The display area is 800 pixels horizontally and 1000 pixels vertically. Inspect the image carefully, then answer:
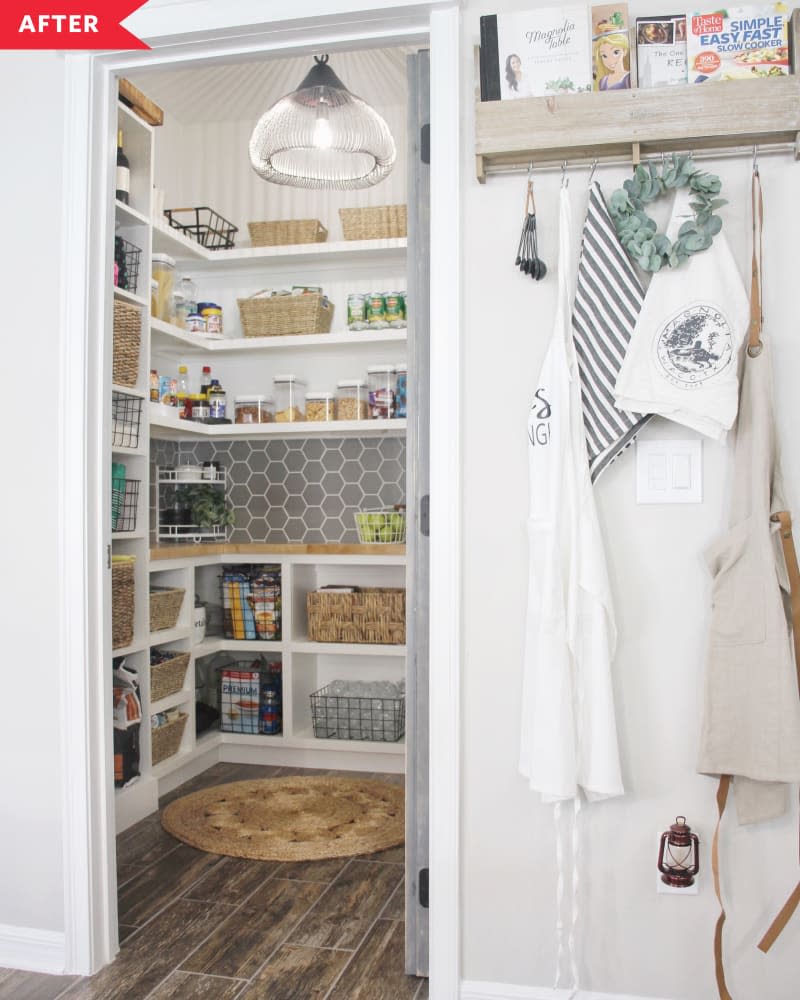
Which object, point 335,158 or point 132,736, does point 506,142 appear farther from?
point 132,736

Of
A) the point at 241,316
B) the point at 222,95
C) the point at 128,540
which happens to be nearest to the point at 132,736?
the point at 128,540

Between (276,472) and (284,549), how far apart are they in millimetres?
491

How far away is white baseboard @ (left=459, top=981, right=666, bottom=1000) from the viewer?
1.94 meters

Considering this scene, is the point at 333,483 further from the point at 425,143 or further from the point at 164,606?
the point at 425,143

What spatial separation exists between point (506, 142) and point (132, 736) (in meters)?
2.32

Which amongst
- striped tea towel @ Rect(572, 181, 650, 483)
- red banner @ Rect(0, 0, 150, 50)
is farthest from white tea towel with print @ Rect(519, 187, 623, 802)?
red banner @ Rect(0, 0, 150, 50)

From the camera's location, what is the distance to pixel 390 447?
4.07m

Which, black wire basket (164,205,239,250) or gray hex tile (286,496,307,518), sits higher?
black wire basket (164,205,239,250)

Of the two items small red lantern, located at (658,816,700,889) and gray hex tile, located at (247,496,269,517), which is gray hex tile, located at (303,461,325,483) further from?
small red lantern, located at (658,816,700,889)

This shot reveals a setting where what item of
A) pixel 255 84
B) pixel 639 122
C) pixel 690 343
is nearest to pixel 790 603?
pixel 690 343

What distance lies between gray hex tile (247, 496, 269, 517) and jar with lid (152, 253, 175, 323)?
93 centimetres

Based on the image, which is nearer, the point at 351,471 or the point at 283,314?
the point at 283,314

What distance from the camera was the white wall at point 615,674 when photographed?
6.16 feet

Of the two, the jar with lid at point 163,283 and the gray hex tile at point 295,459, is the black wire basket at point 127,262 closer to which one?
the jar with lid at point 163,283
